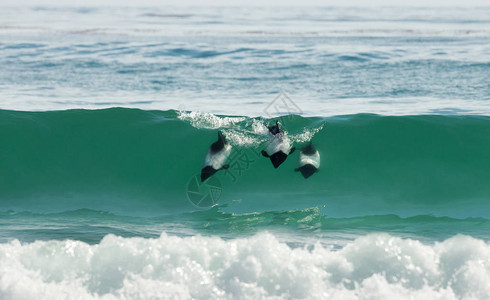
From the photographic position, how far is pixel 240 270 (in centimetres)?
666

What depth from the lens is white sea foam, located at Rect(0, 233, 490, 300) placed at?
21.1 ft

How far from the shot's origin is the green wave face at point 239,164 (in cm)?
990

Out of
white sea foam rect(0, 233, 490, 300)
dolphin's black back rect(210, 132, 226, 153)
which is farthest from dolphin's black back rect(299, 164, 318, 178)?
white sea foam rect(0, 233, 490, 300)

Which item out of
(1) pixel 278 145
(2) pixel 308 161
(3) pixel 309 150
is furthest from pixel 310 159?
(1) pixel 278 145

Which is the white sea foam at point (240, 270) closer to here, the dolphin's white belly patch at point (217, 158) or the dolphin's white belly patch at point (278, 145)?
the dolphin's white belly patch at point (217, 158)

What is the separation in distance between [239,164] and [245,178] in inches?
10.5

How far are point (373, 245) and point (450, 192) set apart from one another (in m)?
3.84

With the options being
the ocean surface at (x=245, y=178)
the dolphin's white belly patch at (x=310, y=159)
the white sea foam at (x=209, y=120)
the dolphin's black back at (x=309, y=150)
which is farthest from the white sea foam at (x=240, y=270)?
the white sea foam at (x=209, y=120)

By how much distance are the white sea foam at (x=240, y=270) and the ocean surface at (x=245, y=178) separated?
0.05 feet

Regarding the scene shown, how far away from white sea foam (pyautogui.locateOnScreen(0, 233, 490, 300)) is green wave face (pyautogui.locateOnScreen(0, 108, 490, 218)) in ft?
8.54

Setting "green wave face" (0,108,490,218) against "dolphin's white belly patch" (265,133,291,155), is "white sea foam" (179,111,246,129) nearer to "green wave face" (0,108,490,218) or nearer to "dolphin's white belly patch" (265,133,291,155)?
"green wave face" (0,108,490,218)

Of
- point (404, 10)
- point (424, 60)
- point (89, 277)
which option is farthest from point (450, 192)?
point (404, 10)

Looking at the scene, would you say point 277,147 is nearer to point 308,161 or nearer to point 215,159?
point 308,161

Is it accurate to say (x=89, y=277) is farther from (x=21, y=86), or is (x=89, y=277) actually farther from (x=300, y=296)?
(x=21, y=86)
